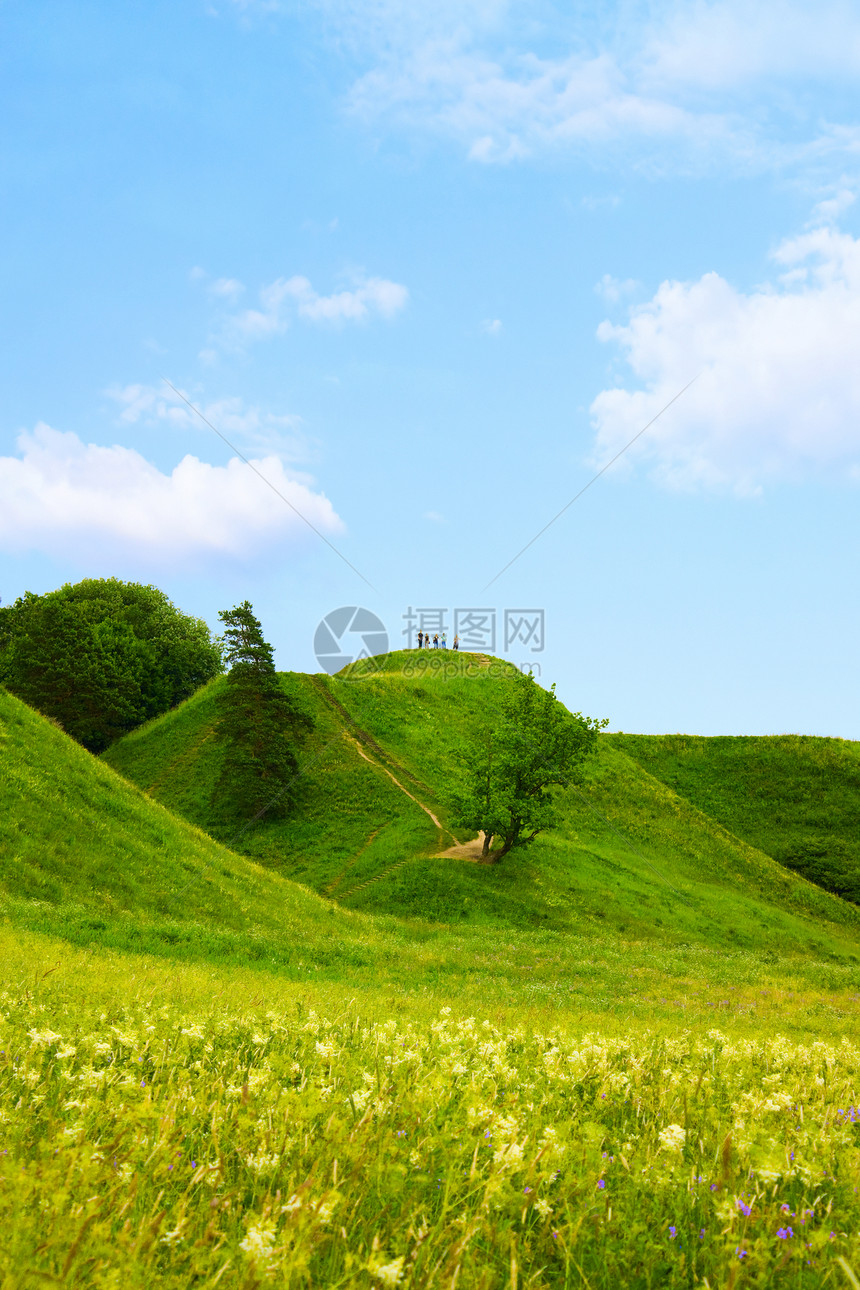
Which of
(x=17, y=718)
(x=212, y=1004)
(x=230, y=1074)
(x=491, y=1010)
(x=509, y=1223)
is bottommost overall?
(x=491, y=1010)

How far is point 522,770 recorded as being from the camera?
39938mm

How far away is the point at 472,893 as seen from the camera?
118ft

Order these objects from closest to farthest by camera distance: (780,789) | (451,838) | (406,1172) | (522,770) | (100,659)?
(406,1172) < (522,770) < (451,838) < (100,659) < (780,789)

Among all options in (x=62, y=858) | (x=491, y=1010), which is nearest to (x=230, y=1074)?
(x=491, y=1010)

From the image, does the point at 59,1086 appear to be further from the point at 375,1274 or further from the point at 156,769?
the point at 156,769

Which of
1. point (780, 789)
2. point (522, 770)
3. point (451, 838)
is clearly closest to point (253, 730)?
point (451, 838)

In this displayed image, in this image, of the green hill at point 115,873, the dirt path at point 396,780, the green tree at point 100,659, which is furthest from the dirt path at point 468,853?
the green tree at point 100,659

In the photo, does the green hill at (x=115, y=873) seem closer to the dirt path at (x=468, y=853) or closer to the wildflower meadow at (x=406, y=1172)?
the dirt path at (x=468, y=853)

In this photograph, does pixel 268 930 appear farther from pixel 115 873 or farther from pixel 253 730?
pixel 253 730

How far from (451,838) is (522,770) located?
674 cm

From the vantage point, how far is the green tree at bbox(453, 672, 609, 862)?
3866cm

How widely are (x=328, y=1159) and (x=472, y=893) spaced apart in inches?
1341

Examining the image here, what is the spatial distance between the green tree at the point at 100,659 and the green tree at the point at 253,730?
1953 cm

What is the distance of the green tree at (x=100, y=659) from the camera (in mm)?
60906
